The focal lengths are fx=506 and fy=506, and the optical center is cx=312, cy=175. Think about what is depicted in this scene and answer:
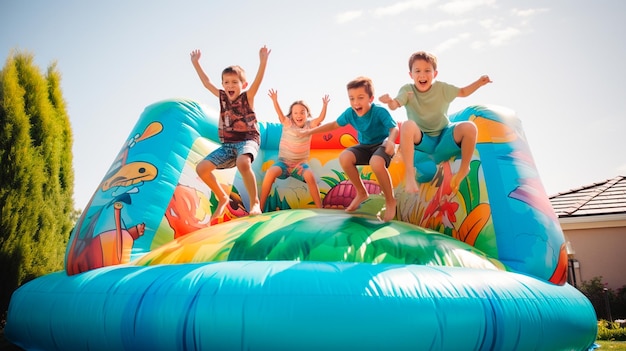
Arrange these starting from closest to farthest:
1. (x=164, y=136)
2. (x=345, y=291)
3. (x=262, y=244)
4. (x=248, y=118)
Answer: (x=345, y=291)
(x=262, y=244)
(x=164, y=136)
(x=248, y=118)

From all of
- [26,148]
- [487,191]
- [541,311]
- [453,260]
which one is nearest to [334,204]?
[487,191]

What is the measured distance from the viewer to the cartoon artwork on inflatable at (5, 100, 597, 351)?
2203 mm

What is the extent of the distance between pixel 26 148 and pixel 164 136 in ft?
7.64

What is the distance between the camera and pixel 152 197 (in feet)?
11.4

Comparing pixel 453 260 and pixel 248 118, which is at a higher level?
pixel 248 118

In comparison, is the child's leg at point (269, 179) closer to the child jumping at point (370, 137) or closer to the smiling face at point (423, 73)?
the child jumping at point (370, 137)

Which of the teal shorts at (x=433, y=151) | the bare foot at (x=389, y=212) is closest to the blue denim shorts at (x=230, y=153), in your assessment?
the bare foot at (x=389, y=212)

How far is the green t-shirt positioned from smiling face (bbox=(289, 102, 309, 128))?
1.46 m

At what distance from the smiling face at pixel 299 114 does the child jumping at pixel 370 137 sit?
3.67 ft

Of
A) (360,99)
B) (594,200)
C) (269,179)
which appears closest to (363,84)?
(360,99)

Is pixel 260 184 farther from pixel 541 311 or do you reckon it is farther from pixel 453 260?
pixel 541 311

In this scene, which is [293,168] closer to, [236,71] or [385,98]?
[236,71]

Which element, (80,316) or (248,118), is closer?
(80,316)

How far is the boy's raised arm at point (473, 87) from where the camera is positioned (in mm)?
3487
